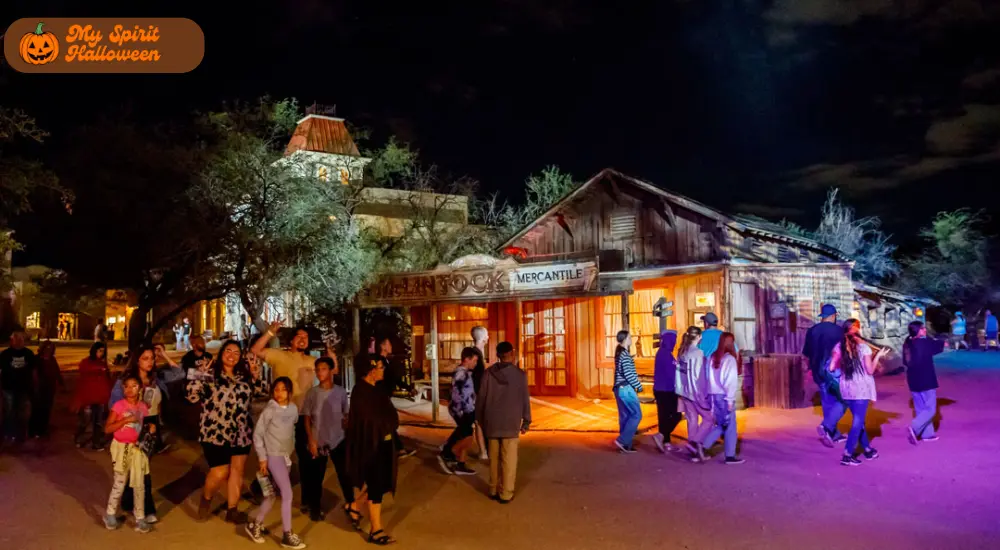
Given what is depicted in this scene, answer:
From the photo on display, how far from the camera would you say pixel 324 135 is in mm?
31000

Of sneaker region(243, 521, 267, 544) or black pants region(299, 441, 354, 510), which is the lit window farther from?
sneaker region(243, 521, 267, 544)

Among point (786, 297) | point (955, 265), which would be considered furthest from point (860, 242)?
point (786, 297)

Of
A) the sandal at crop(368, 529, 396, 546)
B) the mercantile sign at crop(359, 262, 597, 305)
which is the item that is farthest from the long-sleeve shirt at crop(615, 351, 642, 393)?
the sandal at crop(368, 529, 396, 546)

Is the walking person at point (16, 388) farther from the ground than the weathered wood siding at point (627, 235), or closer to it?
closer to it

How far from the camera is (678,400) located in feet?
33.0

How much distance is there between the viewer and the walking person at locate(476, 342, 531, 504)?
7.71 meters

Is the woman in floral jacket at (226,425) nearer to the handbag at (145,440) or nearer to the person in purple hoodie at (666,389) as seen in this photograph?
the handbag at (145,440)

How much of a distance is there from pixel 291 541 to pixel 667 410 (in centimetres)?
574

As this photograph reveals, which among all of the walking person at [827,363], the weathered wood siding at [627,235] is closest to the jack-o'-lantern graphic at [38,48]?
the weathered wood siding at [627,235]

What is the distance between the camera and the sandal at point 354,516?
691 cm

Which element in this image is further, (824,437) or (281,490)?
(824,437)

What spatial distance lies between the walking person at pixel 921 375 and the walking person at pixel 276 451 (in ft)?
27.5

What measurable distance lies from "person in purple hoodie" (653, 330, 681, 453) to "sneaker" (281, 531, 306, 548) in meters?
5.49

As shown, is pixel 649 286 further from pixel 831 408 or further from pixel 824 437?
pixel 831 408
